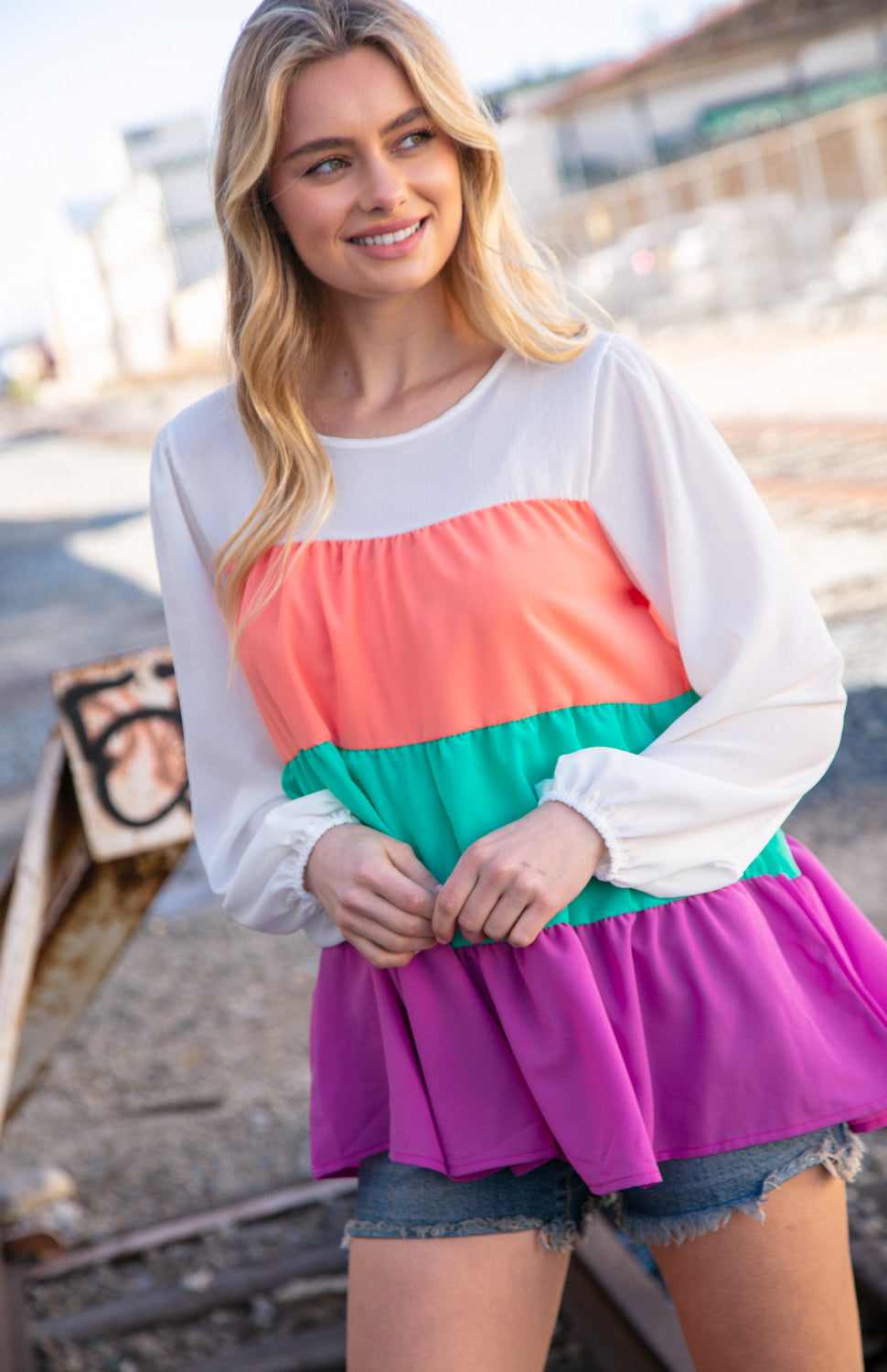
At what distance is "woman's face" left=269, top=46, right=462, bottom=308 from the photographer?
5.41ft

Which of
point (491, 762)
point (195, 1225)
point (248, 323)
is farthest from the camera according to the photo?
point (195, 1225)

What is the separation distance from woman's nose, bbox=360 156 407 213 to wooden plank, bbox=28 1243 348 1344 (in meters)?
2.50

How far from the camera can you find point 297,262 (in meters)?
A: 1.90

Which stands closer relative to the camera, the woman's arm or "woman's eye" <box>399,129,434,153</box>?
the woman's arm

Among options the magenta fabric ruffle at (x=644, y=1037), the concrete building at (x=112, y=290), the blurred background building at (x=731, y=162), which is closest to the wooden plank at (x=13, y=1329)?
the magenta fabric ruffle at (x=644, y=1037)

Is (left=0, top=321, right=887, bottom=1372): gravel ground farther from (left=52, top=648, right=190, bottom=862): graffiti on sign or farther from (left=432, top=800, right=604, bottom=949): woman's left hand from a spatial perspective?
(left=432, top=800, right=604, bottom=949): woman's left hand

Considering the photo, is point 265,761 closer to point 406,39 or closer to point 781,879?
point 781,879

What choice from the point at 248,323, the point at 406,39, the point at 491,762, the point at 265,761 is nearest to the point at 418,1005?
the point at 491,762

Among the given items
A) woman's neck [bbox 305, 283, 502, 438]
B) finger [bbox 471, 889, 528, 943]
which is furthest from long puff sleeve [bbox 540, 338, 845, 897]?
woman's neck [bbox 305, 283, 502, 438]

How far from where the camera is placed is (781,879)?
→ 163 centimetres

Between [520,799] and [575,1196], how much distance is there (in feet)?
1.60

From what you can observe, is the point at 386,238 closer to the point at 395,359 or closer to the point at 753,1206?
the point at 395,359

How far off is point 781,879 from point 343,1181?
2.30 m

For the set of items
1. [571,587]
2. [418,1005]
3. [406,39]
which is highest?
[406,39]
